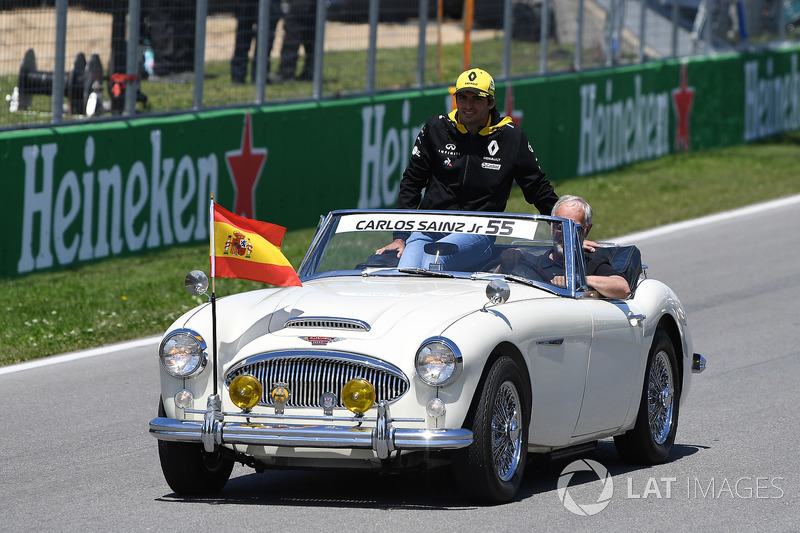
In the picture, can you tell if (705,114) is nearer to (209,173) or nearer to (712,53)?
(712,53)

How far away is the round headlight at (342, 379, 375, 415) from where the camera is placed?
5.91 m

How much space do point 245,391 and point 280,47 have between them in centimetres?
1133

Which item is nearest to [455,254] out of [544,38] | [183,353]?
[183,353]

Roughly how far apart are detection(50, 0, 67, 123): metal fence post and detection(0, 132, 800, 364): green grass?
1482mm

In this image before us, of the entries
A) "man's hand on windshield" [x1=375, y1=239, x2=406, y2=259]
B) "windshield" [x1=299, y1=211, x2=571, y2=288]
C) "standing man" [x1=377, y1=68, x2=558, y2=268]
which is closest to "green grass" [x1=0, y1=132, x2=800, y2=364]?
"standing man" [x1=377, y1=68, x2=558, y2=268]

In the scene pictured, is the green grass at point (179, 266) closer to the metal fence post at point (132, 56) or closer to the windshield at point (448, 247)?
the metal fence post at point (132, 56)

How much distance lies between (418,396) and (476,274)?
4.04ft

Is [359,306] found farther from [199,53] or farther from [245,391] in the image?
[199,53]

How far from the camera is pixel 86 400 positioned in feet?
29.2

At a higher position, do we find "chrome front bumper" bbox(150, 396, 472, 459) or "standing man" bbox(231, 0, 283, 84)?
"standing man" bbox(231, 0, 283, 84)

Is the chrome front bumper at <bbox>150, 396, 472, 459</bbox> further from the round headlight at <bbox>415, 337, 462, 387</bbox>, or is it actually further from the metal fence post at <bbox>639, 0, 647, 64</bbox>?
the metal fence post at <bbox>639, 0, 647, 64</bbox>

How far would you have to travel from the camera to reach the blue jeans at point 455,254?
715cm

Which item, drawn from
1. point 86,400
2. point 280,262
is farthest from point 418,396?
point 86,400
